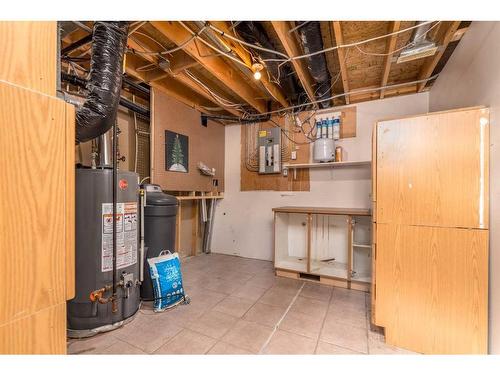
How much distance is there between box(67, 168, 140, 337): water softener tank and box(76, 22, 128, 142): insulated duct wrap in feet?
1.15

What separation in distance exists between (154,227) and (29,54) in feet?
5.84

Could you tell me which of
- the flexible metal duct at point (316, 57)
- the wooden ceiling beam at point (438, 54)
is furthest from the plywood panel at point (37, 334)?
the wooden ceiling beam at point (438, 54)

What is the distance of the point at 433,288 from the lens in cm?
154

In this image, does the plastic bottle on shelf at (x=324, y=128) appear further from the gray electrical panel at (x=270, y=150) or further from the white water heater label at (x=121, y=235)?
the white water heater label at (x=121, y=235)

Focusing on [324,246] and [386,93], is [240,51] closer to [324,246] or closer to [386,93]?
[386,93]

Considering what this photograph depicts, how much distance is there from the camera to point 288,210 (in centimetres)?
292

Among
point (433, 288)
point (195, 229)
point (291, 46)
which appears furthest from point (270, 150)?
point (433, 288)

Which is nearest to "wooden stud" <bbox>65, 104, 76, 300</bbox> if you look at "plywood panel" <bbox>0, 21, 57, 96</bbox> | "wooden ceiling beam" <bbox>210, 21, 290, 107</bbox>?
"plywood panel" <bbox>0, 21, 57, 96</bbox>

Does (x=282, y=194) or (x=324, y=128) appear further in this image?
(x=282, y=194)

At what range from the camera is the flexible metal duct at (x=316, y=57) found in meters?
1.83

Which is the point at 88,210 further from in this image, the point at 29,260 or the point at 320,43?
the point at 320,43

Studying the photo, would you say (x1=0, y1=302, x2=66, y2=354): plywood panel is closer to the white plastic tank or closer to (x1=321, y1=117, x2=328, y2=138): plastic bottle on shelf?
the white plastic tank
